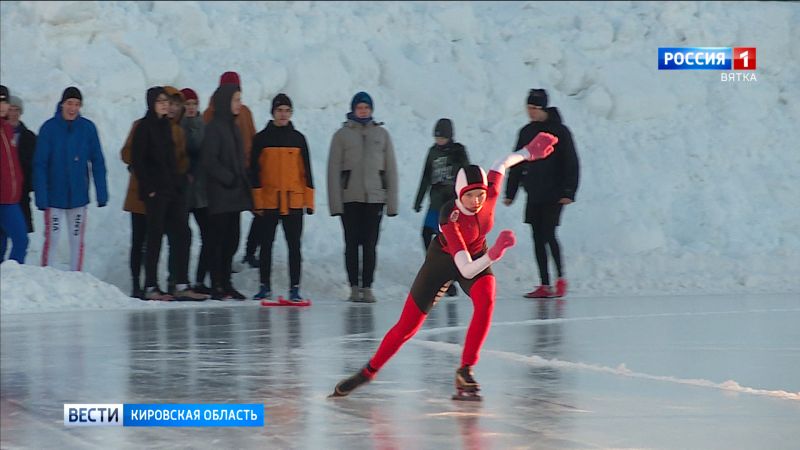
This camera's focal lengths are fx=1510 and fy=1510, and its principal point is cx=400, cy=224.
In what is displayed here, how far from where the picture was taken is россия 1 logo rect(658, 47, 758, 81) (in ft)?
84.6

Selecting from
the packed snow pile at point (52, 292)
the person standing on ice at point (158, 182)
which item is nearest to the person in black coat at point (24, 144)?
the person standing on ice at point (158, 182)

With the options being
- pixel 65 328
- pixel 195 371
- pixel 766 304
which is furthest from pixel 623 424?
pixel 766 304

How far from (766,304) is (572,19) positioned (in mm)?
12486

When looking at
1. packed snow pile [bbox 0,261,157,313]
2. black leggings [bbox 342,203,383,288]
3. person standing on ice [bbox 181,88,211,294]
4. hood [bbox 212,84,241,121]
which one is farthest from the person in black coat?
black leggings [bbox 342,203,383,288]

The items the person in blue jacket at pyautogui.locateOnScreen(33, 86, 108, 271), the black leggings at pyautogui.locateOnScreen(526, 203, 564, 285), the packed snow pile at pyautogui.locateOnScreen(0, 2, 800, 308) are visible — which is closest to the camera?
the person in blue jacket at pyautogui.locateOnScreen(33, 86, 108, 271)

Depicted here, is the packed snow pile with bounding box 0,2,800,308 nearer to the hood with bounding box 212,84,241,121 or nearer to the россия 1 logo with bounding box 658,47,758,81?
the россия 1 logo with bounding box 658,47,758,81

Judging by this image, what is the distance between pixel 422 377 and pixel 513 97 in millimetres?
15243

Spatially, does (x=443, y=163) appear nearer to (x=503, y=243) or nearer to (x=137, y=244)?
(x=137, y=244)

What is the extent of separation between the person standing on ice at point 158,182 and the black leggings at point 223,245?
1.22 ft

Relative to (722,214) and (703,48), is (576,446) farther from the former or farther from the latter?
(703,48)

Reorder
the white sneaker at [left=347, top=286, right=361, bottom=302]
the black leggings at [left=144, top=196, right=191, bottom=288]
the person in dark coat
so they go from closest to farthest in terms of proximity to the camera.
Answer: the black leggings at [left=144, top=196, right=191, bottom=288]
the person in dark coat
the white sneaker at [left=347, top=286, right=361, bottom=302]

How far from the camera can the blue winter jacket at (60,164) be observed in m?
14.7

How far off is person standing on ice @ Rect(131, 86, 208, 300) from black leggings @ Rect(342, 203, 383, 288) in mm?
1526

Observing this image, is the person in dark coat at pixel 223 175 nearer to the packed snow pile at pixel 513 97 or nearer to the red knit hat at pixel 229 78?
the red knit hat at pixel 229 78
